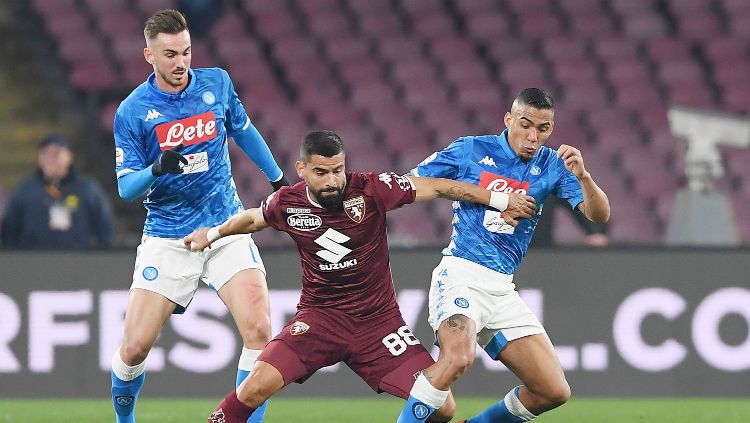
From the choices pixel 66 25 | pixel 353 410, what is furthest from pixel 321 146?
pixel 66 25

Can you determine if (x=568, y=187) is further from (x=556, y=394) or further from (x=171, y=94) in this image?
(x=171, y=94)

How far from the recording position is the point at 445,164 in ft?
21.3

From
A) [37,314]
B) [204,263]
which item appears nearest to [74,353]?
[37,314]

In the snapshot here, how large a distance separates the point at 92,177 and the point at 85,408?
4883mm

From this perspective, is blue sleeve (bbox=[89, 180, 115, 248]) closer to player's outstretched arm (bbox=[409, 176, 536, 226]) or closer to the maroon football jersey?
the maroon football jersey

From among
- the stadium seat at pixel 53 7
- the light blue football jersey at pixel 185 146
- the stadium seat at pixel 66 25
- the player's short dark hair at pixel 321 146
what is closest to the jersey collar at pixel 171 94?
the light blue football jersey at pixel 185 146

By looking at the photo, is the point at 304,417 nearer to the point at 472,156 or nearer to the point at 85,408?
the point at 85,408

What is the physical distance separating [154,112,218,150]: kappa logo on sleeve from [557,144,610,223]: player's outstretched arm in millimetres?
1698

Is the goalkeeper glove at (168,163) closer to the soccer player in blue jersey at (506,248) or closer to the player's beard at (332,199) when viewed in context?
the player's beard at (332,199)

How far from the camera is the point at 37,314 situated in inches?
360

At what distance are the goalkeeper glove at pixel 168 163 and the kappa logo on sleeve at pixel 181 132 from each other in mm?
394

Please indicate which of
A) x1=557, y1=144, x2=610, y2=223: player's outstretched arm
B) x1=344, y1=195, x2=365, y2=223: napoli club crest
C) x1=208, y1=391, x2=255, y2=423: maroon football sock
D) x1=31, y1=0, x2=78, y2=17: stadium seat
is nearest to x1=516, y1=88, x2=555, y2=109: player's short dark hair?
x1=557, y1=144, x2=610, y2=223: player's outstretched arm

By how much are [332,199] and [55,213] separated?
4735mm

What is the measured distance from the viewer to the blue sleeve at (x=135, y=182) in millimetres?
6156
